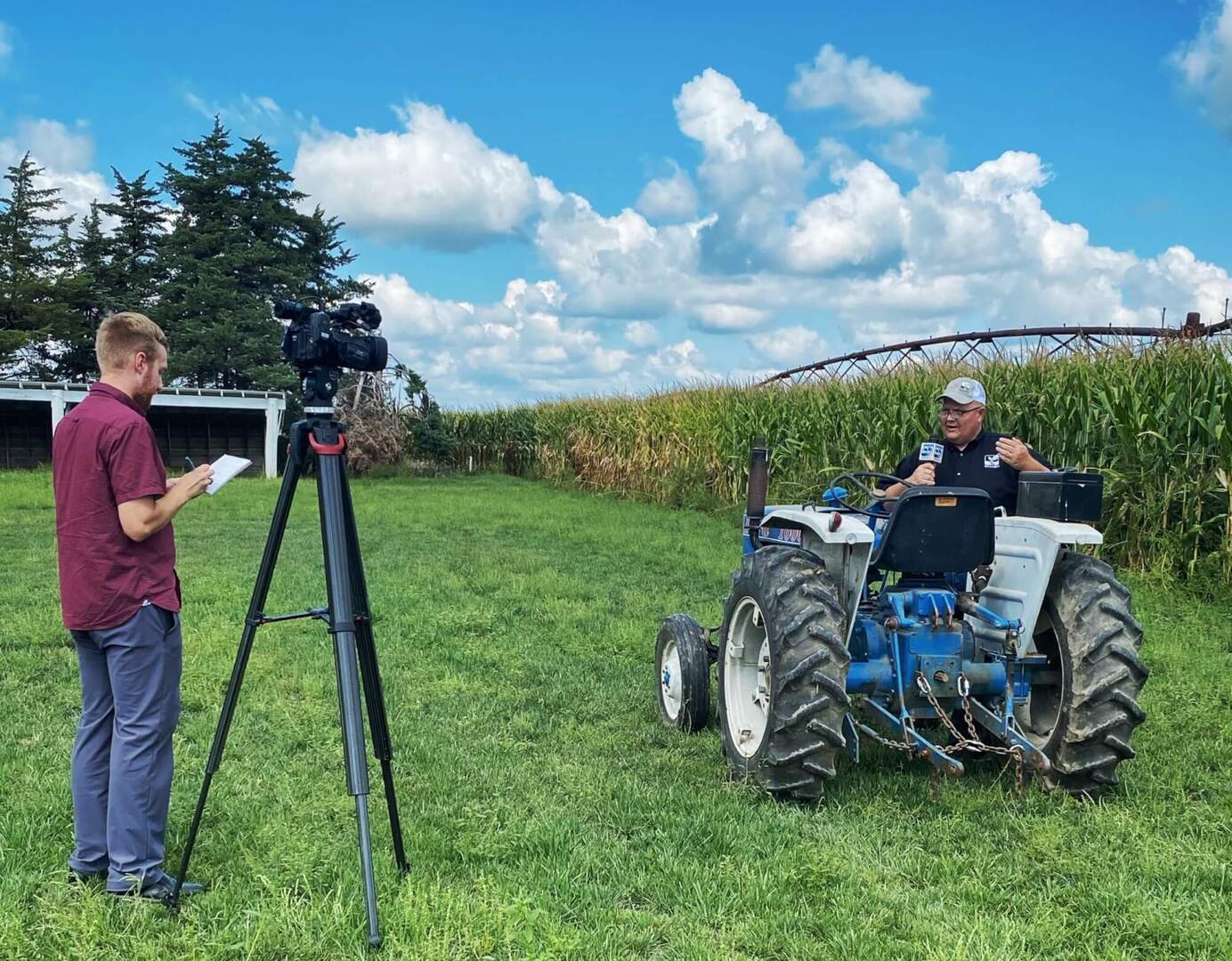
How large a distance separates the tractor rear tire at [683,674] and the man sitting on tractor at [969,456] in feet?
4.30

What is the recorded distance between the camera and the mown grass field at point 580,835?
9.39ft

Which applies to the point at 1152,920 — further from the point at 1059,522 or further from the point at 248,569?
the point at 248,569

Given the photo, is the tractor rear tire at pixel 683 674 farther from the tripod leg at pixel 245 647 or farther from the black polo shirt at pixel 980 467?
the tripod leg at pixel 245 647

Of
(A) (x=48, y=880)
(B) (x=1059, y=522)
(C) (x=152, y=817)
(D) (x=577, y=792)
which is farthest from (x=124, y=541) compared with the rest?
(B) (x=1059, y=522)

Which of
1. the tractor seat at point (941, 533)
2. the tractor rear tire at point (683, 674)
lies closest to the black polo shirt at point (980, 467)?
the tractor seat at point (941, 533)

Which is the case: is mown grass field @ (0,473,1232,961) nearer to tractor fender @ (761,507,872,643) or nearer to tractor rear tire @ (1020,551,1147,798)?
tractor rear tire @ (1020,551,1147,798)

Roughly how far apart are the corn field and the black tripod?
24.7 ft

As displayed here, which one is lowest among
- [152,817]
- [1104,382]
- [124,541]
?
[152,817]

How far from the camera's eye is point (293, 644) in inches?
263

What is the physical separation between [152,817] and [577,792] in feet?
5.51

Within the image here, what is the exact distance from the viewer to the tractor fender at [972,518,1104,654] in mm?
4023

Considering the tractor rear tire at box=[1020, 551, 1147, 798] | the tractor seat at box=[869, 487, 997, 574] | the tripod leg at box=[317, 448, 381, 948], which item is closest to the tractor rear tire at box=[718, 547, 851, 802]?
the tractor seat at box=[869, 487, 997, 574]

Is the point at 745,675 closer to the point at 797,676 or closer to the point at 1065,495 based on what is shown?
the point at 797,676

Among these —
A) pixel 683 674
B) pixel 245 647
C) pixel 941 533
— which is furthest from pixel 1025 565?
pixel 245 647
